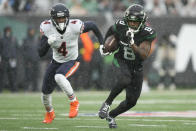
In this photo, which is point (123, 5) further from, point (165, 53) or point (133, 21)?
point (133, 21)

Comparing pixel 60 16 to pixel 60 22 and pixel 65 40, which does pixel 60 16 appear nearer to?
pixel 60 22

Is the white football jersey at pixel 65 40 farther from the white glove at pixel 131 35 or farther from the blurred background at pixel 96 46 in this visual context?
the blurred background at pixel 96 46

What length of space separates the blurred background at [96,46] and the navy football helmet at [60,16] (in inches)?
295

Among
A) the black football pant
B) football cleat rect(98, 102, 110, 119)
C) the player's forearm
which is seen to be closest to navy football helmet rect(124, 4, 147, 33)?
the player's forearm

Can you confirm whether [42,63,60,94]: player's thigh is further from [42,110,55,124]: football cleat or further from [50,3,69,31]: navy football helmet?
[50,3,69,31]: navy football helmet

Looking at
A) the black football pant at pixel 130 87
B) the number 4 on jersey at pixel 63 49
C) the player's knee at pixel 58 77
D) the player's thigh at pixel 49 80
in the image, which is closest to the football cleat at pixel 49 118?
the player's thigh at pixel 49 80

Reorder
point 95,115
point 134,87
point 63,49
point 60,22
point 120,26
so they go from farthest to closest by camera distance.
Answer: point 95,115
point 63,49
point 60,22
point 120,26
point 134,87

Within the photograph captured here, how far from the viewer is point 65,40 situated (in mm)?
8680

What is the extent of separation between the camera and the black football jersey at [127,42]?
306 inches

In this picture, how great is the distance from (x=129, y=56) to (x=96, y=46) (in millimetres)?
8575

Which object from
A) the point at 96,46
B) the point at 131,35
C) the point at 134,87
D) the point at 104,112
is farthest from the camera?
the point at 96,46

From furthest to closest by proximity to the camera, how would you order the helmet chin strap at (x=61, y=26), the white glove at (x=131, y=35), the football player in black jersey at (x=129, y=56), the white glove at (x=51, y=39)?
the helmet chin strap at (x=61, y=26)
the white glove at (x=51, y=39)
the football player in black jersey at (x=129, y=56)
the white glove at (x=131, y=35)

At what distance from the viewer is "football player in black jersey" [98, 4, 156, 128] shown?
25.0 feet

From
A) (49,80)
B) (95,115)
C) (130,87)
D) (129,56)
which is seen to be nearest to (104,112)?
(130,87)
